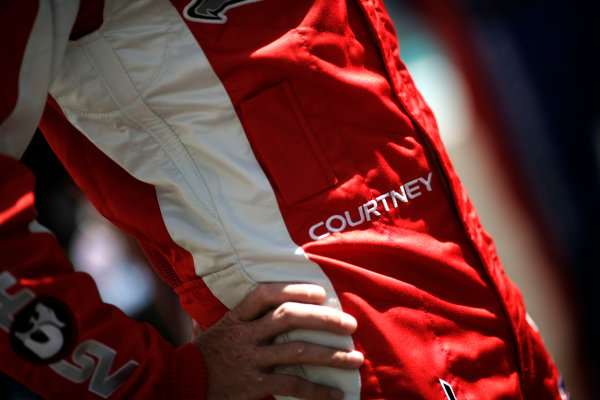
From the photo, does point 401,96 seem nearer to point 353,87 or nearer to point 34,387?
point 353,87

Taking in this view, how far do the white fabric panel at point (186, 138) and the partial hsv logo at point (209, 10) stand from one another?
21 mm

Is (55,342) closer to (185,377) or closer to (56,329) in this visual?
(56,329)

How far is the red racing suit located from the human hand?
0.08ft

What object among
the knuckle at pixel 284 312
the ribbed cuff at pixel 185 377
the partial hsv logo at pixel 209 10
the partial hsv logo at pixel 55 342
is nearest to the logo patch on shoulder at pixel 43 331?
the partial hsv logo at pixel 55 342

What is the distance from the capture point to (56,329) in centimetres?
74

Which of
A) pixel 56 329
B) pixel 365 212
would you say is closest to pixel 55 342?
pixel 56 329

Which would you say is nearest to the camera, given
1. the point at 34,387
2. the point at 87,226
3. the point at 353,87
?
the point at 34,387

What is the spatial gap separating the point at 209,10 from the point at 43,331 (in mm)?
523

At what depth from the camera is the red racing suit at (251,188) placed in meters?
0.77

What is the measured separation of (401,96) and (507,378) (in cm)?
51

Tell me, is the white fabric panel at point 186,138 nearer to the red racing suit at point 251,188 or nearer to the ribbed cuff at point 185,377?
the red racing suit at point 251,188

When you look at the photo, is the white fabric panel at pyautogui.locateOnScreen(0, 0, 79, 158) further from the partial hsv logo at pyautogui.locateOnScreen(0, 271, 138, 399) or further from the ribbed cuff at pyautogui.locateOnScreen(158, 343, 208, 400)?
the ribbed cuff at pyautogui.locateOnScreen(158, 343, 208, 400)

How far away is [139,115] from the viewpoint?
833mm

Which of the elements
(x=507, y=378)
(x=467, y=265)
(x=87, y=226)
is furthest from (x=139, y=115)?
(x=87, y=226)
